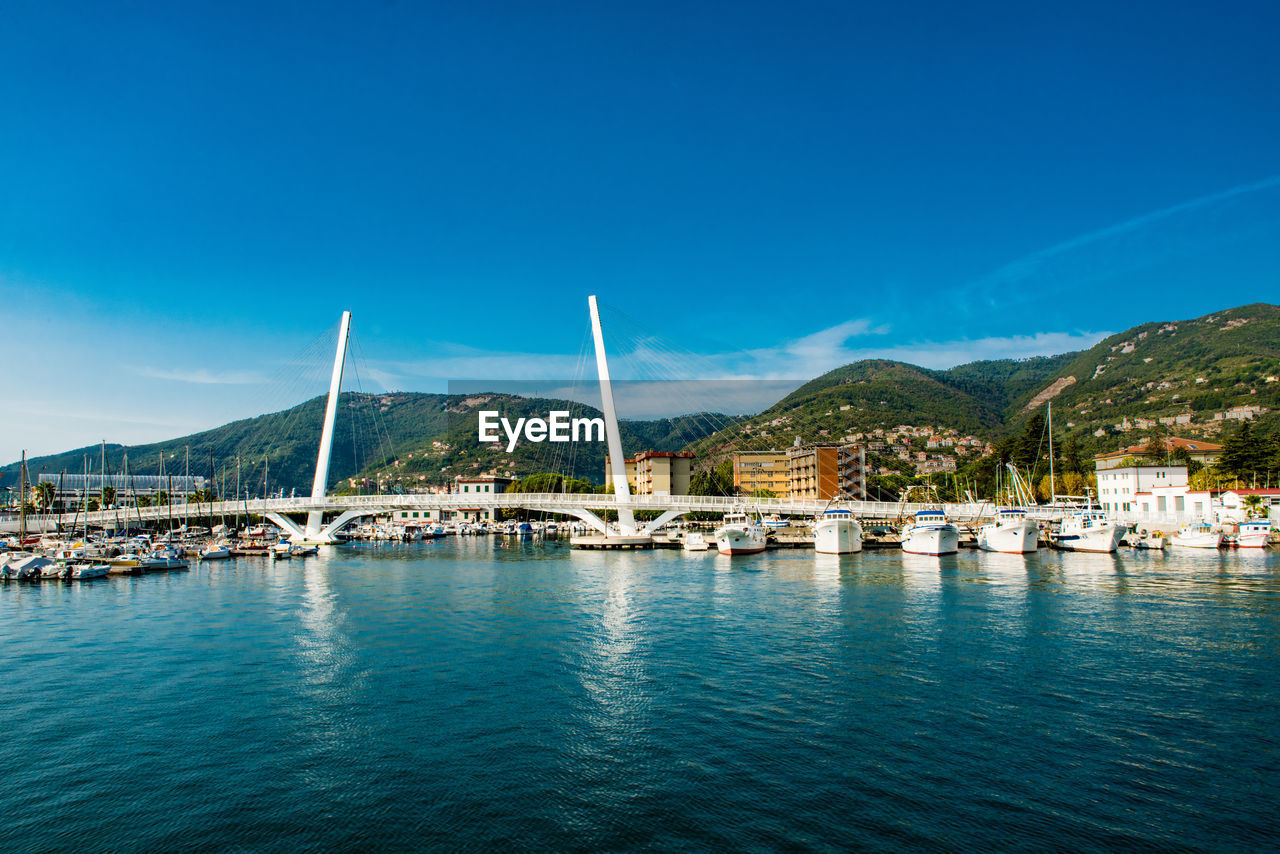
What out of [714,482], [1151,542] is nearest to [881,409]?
[714,482]

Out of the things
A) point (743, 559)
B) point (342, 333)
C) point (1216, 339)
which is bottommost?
point (743, 559)

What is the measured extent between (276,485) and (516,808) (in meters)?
172

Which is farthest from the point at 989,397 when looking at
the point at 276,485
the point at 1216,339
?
the point at 276,485

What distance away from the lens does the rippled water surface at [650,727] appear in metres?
9.24

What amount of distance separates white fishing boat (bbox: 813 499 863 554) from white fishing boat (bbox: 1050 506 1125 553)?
50.6 ft

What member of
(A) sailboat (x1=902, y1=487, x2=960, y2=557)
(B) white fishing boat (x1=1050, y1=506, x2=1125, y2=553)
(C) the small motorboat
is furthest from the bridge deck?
(C) the small motorboat

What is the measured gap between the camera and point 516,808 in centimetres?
973

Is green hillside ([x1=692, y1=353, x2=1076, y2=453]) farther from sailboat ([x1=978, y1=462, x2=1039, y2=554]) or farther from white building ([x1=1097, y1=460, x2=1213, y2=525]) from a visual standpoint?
sailboat ([x1=978, y1=462, x2=1039, y2=554])

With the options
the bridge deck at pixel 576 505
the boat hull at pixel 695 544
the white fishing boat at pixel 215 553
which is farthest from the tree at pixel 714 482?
the white fishing boat at pixel 215 553

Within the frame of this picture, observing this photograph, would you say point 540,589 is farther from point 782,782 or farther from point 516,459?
point 516,459

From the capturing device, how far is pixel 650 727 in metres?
13.0

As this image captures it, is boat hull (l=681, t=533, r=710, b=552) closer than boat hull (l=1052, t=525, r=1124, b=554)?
No

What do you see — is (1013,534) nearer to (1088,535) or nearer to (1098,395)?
(1088,535)

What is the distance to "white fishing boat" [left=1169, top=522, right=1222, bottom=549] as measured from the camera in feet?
171
